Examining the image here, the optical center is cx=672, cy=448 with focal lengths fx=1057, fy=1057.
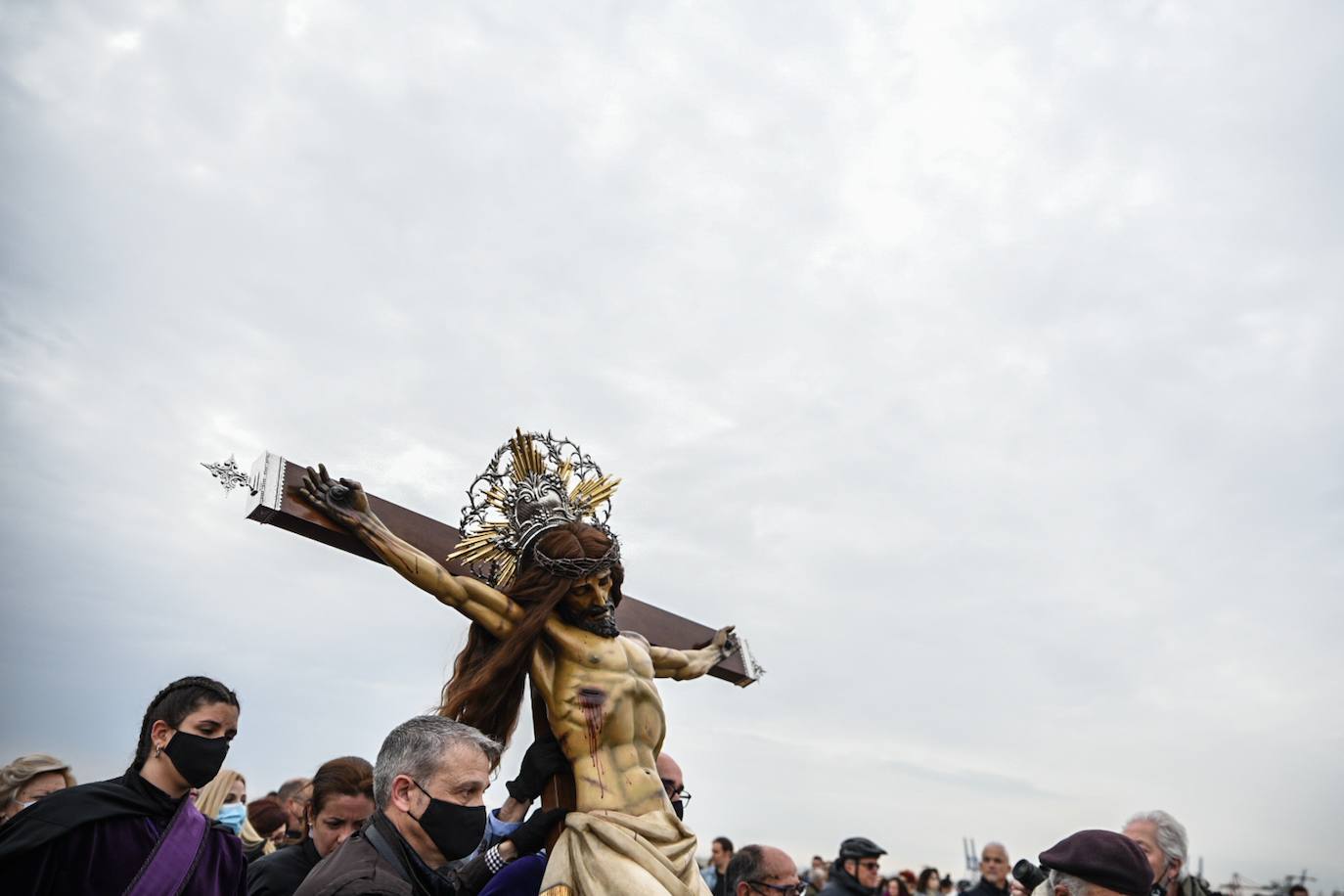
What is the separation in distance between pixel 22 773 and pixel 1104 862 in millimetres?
4474

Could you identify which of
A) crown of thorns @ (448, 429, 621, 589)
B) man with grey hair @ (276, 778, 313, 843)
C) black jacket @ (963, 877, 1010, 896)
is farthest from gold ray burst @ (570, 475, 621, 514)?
black jacket @ (963, 877, 1010, 896)

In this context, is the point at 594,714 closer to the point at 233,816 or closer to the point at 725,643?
the point at 725,643

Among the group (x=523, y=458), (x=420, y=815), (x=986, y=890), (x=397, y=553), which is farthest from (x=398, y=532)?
(x=986, y=890)

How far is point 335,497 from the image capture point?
5.20m

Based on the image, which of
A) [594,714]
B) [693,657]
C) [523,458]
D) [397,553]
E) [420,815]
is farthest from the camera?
[693,657]

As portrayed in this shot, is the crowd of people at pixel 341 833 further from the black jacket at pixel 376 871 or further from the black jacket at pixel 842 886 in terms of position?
the black jacket at pixel 842 886

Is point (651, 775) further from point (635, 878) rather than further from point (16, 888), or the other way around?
point (16, 888)

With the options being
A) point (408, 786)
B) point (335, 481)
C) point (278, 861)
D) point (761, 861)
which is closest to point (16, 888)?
point (278, 861)

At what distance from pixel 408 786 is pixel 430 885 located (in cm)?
31

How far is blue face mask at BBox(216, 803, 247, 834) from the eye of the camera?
6.27 metres

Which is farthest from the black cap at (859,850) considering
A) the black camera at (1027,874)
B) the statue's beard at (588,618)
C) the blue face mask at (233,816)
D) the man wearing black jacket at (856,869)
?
the blue face mask at (233,816)

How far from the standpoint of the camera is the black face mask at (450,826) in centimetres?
336

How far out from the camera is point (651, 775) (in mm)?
5309

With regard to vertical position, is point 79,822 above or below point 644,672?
below
